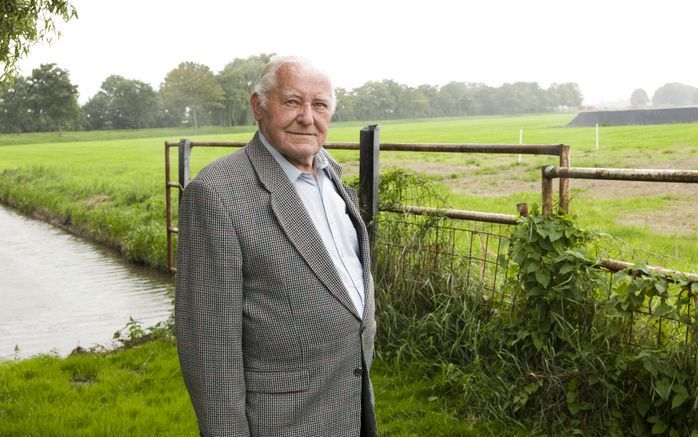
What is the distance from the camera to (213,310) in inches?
71.8

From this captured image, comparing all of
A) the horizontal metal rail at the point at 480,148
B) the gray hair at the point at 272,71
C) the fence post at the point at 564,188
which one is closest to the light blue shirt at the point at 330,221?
the gray hair at the point at 272,71

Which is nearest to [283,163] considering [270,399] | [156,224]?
[270,399]

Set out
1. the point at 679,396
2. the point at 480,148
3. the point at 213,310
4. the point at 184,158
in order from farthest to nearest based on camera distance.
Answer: the point at 184,158 → the point at 480,148 → the point at 679,396 → the point at 213,310

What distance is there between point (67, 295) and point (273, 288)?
9.65 m

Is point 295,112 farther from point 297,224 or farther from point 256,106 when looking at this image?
point 297,224

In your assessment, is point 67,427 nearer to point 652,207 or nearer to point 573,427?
point 573,427

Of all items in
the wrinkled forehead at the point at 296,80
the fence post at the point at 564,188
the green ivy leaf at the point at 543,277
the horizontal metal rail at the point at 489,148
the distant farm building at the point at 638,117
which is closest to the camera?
the wrinkled forehead at the point at 296,80

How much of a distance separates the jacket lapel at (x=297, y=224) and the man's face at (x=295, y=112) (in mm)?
75

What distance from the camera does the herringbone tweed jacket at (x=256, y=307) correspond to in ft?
6.00

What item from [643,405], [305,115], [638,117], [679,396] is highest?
[638,117]

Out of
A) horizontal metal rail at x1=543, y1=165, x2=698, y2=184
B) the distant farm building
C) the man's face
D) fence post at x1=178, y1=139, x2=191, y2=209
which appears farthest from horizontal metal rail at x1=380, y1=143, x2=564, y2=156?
the distant farm building

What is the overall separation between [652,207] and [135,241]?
30.1 feet

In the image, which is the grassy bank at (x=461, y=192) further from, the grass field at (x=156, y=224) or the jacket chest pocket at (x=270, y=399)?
the jacket chest pocket at (x=270, y=399)

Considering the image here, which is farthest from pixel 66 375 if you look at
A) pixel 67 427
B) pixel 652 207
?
pixel 652 207
